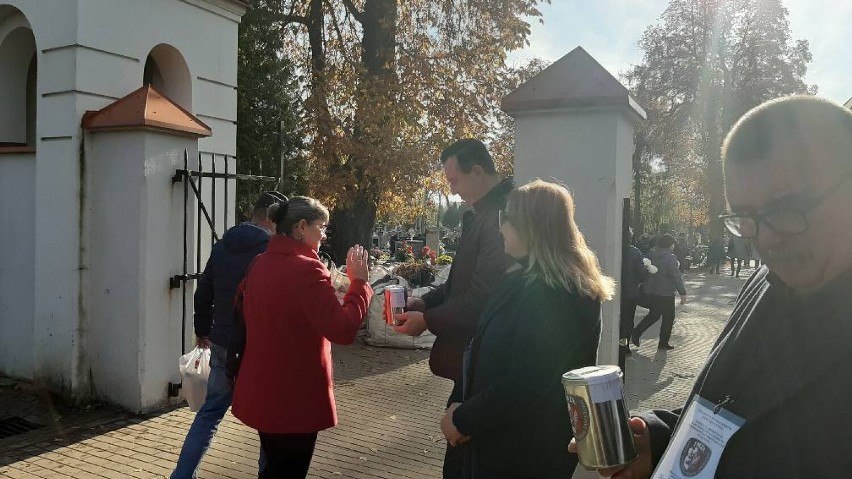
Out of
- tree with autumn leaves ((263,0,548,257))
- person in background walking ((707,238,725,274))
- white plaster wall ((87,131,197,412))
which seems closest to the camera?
white plaster wall ((87,131,197,412))

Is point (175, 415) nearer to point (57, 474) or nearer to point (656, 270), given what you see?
point (57, 474)

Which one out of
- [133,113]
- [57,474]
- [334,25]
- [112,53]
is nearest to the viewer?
[57,474]

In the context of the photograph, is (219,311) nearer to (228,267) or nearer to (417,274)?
(228,267)

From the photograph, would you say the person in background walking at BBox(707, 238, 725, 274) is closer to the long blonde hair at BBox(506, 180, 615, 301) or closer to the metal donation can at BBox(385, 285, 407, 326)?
the metal donation can at BBox(385, 285, 407, 326)

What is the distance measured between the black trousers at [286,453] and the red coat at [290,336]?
0.06 metres

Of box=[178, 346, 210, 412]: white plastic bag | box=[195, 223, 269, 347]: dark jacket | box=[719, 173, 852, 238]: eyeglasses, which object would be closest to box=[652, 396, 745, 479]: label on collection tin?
box=[719, 173, 852, 238]: eyeglasses

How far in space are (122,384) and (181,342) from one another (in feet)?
1.97

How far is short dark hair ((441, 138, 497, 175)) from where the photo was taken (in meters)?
3.31

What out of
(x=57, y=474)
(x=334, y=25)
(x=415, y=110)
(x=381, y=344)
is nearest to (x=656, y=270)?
(x=381, y=344)

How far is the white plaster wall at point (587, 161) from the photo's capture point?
3975 mm

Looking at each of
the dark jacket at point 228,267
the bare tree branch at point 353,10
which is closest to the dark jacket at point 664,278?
the dark jacket at point 228,267

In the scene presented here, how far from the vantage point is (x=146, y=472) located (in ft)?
14.9

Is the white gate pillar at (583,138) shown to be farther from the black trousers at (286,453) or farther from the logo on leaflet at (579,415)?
the logo on leaflet at (579,415)

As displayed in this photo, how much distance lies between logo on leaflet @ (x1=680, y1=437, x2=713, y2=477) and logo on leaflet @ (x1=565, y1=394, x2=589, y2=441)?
336 mm
